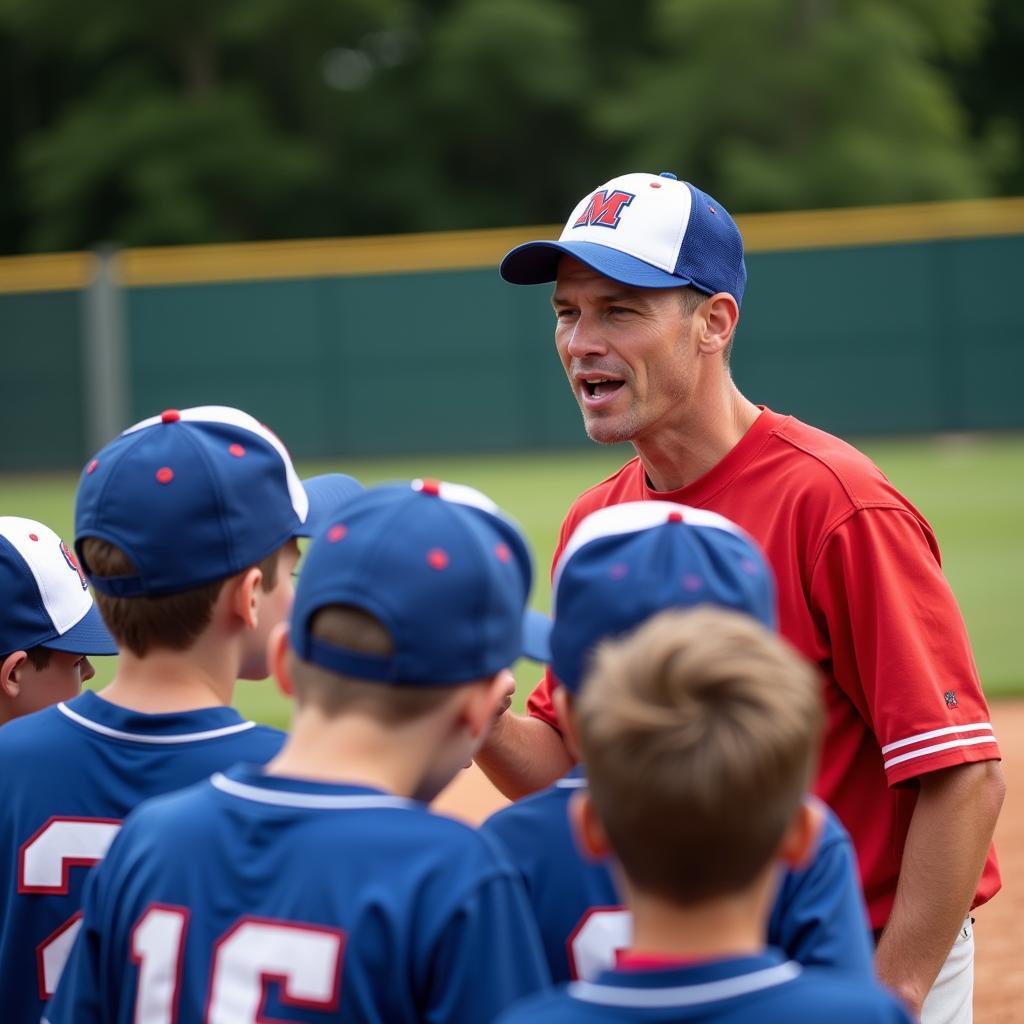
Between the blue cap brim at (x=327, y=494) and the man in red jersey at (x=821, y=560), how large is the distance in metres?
0.44

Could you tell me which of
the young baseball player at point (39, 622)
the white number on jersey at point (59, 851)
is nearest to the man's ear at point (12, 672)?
the young baseball player at point (39, 622)

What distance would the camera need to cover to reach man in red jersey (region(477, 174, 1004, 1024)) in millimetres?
2283

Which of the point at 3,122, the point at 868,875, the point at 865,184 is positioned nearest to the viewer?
the point at 868,875

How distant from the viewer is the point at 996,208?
808 inches

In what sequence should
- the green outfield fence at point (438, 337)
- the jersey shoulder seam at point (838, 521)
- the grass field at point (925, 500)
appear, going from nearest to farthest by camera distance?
the jersey shoulder seam at point (838, 521), the grass field at point (925, 500), the green outfield fence at point (438, 337)

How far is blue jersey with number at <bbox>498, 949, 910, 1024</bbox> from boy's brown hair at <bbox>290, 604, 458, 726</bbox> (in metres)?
0.38

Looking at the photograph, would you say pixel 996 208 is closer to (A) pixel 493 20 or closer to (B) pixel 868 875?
(A) pixel 493 20

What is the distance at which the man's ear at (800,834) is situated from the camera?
1.44 metres

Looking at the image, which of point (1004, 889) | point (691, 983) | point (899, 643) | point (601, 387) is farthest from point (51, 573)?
point (1004, 889)

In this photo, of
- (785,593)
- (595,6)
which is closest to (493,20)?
(595,6)

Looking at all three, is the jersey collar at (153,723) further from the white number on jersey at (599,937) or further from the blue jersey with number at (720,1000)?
the blue jersey with number at (720,1000)

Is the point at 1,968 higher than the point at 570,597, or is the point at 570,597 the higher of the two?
the point at 570,597

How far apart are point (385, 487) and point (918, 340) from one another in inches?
784

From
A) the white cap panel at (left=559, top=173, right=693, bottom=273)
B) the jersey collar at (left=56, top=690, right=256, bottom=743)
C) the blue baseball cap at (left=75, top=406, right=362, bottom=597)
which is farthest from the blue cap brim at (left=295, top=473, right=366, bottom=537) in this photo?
the white cap panel at (left=559, top=173, right=693, bottom=273)
